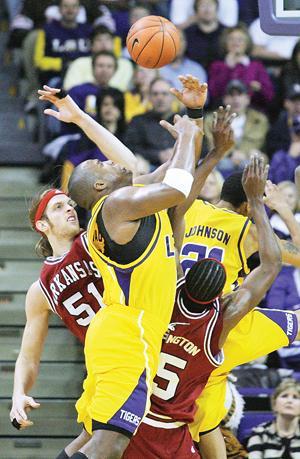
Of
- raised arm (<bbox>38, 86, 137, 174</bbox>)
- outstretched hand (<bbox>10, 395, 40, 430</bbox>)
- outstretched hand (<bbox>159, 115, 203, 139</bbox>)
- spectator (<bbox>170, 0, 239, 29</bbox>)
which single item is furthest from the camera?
spectator (<bbox>170, 0, 239, 29</bbox>)

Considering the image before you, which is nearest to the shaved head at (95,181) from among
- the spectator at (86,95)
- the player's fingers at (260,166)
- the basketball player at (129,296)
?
the basketball player at (129,296)

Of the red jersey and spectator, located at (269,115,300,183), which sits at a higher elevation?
the red jersey

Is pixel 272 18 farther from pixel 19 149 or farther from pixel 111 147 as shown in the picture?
pixel 19 149

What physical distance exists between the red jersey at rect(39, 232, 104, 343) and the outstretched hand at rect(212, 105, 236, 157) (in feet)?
3.26

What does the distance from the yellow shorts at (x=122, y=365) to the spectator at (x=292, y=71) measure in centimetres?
528

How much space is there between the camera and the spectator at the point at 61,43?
10539mm

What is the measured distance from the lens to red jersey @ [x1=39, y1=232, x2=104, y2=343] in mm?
6832

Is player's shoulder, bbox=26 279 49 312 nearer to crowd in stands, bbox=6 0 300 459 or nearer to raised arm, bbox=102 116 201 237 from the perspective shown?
raised arm, bbox=102 116 201 237

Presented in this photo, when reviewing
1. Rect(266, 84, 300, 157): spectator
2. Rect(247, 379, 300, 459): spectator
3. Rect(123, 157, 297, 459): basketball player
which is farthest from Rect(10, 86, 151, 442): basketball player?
Rect(266, 84, 300, 157): spectator

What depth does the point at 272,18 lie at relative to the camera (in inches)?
248

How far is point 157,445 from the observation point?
6484 mm

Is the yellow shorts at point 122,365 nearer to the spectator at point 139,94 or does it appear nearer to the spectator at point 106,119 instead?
the spectator at point 106,119

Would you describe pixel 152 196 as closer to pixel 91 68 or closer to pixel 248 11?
pixel 91 68

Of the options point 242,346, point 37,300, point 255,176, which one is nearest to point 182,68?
point 37,300
